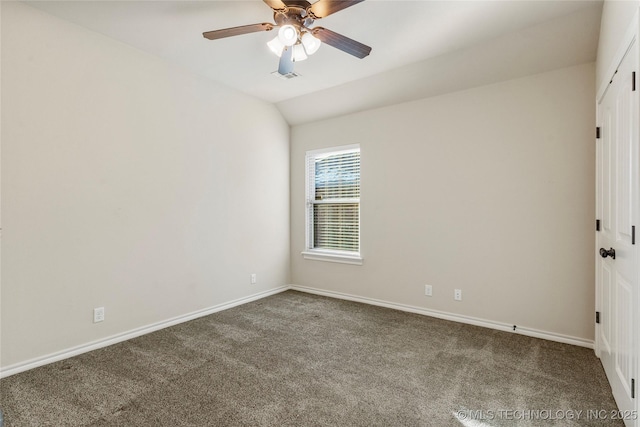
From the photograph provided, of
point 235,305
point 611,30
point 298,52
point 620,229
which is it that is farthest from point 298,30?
point 235,305

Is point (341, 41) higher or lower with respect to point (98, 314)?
higher

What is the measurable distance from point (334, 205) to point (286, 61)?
2504 millimetres

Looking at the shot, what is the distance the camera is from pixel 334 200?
15.2 ft

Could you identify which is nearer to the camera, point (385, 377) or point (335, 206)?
point (385, 377)

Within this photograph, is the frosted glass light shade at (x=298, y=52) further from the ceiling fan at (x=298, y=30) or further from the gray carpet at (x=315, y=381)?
the gray carpet at (x=315, y=381)

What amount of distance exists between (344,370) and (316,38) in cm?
248

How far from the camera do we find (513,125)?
3176 millimetres

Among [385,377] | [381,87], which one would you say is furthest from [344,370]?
[381,87]

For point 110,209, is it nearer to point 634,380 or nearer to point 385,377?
point 385,377

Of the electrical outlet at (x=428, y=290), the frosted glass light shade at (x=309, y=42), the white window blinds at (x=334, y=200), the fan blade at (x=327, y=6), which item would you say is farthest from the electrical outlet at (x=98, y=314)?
the electrical outlet at (x=428, y=290)

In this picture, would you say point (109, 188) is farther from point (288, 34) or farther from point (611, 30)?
point (611, 30)

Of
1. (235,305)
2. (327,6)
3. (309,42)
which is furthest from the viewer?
(235,305)

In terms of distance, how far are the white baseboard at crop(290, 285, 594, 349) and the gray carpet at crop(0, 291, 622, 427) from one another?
0.10 m

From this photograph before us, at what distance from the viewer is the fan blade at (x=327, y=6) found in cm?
196
